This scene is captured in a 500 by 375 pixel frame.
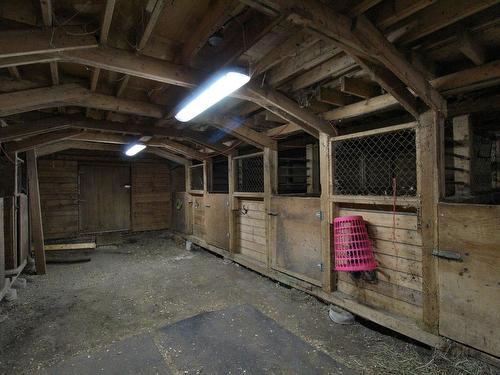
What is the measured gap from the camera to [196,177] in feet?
22.3

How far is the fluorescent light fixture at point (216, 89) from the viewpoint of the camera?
2.02 meters

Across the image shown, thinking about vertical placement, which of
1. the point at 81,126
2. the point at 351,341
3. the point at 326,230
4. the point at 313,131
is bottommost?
the point at 351,341

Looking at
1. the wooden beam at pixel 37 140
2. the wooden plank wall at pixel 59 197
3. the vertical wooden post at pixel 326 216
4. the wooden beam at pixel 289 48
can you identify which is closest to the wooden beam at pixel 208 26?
the wooden beam at pixel 289 48

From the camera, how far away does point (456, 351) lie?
2047mm

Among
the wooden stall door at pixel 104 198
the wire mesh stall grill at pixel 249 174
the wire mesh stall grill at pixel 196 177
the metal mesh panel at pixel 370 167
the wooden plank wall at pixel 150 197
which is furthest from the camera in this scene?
the wooden plank wall at pixel 150 197

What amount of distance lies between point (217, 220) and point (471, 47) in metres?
4.40

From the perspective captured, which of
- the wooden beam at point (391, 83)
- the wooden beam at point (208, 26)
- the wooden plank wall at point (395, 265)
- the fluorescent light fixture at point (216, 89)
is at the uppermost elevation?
the wooden beam at point (208, 26)

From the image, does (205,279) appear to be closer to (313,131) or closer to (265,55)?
(313,131)

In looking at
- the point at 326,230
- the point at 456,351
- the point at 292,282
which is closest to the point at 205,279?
the point at 292,282

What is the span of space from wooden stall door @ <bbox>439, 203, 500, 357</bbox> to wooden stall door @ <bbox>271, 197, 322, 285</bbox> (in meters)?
1.31

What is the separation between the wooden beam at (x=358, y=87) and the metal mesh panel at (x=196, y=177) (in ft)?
15.4

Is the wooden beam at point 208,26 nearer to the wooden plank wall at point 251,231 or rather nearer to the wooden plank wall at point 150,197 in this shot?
the wooden plank wall at point 251,231

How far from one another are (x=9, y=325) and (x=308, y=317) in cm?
304

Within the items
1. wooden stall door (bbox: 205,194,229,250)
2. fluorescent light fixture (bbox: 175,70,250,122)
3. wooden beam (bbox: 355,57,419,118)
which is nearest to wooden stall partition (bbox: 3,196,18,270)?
wooden stall door (bbox: 205,194,229,250)
